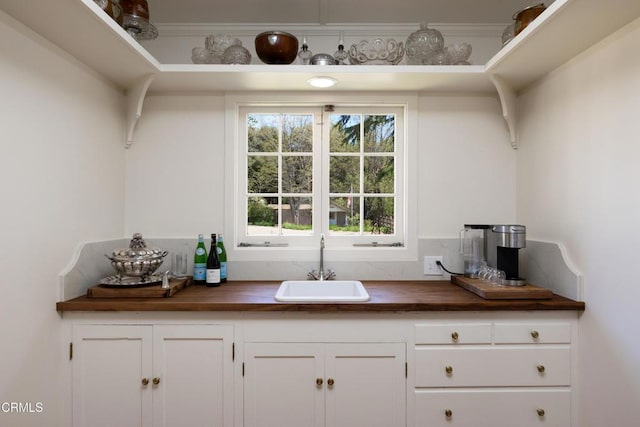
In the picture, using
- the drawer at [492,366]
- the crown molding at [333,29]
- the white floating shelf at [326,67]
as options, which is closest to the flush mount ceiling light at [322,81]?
the white floating shelf at [326,67]

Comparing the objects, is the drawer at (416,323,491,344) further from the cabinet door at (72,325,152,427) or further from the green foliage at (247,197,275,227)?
the cabinet door at (72,325,152,427)

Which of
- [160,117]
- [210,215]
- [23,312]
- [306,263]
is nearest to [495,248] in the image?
[306,263]

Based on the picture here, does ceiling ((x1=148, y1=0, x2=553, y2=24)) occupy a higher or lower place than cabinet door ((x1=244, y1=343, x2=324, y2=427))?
higher

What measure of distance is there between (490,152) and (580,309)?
983 millimetres

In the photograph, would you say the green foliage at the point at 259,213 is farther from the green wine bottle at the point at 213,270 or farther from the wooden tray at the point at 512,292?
the wooden tray at the point at 512,292

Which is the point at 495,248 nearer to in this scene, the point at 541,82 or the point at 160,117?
the point at 541,82

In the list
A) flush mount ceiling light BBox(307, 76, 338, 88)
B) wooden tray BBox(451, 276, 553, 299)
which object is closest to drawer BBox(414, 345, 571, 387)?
wooden tray BBox(451, 276, 553, 299)

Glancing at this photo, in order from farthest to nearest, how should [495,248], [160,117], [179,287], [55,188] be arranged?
[160,117]
[495,248]
[179,287]
[55,188]

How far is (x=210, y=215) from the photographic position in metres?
2.02

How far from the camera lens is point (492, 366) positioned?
1.50 metres

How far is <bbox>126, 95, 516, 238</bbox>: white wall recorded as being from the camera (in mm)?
2012

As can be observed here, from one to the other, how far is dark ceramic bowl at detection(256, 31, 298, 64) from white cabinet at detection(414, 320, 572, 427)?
5.07ft

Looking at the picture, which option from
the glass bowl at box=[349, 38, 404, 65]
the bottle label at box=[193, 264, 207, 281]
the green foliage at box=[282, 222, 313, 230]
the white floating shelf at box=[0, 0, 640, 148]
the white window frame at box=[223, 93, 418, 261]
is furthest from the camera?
the green foliage at box=[282, 222, 313, 230]

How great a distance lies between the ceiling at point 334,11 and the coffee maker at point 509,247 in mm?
1252
